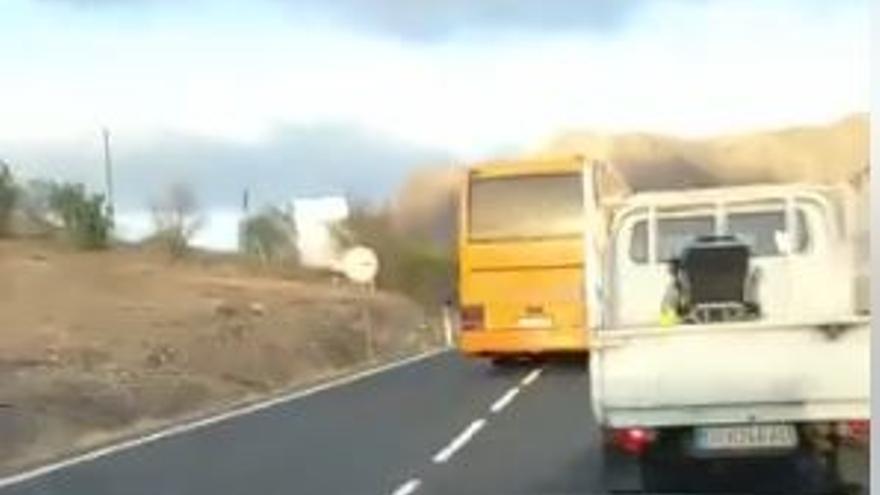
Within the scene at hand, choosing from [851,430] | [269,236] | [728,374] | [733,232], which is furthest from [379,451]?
[269,236]

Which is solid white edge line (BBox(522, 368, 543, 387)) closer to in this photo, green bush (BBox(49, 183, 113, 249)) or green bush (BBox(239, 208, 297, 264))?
green bush (BBox(49, 183, 113, 249))

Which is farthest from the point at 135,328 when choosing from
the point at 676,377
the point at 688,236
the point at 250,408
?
the point at 676,377

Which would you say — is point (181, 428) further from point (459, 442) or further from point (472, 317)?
point (472, 317)

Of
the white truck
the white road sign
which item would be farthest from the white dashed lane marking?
the white road sign

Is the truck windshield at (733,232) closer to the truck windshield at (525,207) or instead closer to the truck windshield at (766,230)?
the truck windshield at (766,230)

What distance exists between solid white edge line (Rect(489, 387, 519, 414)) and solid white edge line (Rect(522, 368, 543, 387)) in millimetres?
1035

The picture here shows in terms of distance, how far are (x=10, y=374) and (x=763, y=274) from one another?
19.2 meters

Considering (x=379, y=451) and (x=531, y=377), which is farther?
(x=531, y=377)

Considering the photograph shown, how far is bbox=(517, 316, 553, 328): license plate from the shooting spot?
115 ft

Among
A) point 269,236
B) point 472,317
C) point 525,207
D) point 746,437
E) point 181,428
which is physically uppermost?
point 269,236

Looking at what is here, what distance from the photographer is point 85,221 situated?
264 ft

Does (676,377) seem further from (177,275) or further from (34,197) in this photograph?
(34,197)

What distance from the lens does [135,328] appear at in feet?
168

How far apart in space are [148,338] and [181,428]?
21.2m
